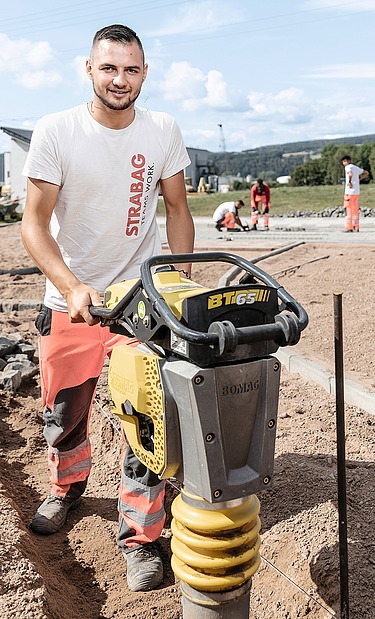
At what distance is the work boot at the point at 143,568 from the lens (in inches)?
106

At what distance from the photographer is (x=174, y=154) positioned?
9.61 feet

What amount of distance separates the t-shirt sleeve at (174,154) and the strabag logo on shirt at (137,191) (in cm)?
9

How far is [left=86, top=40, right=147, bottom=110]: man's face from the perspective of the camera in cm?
253

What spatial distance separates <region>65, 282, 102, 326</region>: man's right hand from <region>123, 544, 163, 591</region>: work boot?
1124 millimetres

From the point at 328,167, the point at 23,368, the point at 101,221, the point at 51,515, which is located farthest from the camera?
the point at 328,167

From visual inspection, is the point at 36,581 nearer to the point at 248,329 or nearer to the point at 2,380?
the point at 248,329

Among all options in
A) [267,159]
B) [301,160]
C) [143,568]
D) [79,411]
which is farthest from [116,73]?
[267,159]

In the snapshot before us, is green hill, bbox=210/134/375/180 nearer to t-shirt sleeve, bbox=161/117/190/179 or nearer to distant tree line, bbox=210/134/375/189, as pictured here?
distant tree line, bbox=210/134/375/189

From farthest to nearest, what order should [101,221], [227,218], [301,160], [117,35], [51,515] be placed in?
[301,160]
[227,218]
[51,515]
[101,221]
[117,35]

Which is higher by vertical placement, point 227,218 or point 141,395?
point 141,395

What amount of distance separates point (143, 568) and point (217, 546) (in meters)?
1.06

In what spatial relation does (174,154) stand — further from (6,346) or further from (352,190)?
(352,190)

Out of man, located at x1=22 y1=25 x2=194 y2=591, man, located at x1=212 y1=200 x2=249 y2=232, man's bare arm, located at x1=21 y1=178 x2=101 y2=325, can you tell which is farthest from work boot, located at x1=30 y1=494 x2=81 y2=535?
man, located at x1=212 y1=200 x2=249 y2=232

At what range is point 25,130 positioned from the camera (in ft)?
142
